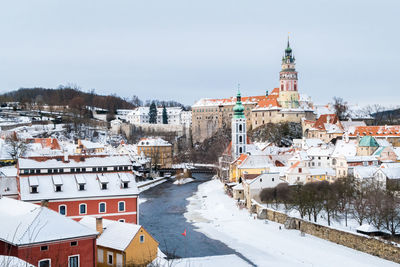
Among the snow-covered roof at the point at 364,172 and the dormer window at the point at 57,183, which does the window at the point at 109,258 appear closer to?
the dormer window at the point at 57,183

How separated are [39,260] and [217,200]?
1406 inches

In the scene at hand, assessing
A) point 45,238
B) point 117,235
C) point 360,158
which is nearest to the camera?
point 45,238

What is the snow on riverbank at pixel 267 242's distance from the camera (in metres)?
27.9

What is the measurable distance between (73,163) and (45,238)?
568 inches

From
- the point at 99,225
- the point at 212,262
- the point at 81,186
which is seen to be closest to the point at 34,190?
the point at 81,186

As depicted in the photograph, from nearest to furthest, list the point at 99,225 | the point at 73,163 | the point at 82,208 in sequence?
the point at 99,225
the point at 82,208
the point at 73,163

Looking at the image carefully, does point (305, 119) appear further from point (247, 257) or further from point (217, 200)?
point (247, 257)

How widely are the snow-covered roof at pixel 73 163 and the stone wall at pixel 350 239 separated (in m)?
14.6

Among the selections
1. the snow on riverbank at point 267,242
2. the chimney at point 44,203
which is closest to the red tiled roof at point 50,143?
the snow on riverbank at point 267,242

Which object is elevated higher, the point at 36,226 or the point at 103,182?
the point at 103,182

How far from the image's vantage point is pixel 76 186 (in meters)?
31.4

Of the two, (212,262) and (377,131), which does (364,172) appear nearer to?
(377,131)

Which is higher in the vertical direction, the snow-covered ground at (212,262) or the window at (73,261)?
the window at (73,261)

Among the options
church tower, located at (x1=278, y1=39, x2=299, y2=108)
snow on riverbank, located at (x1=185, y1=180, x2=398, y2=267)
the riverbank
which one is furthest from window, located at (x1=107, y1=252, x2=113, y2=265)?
church tower, located at (x1=278, y1=39, x2=299, y2=108)
